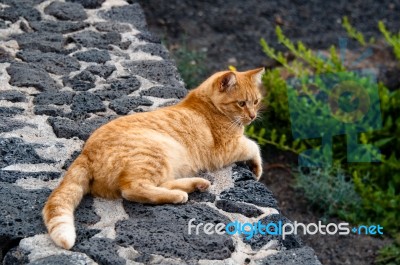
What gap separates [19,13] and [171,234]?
3.16 metres

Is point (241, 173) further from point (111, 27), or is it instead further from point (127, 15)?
point (127, 15)

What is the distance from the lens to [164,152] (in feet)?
13.9

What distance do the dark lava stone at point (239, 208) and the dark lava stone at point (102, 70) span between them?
5.77 ft

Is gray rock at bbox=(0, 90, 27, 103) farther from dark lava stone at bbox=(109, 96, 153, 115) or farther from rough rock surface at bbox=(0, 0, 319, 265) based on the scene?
dark lava stone at bbox=(109, 96, 153, 115)

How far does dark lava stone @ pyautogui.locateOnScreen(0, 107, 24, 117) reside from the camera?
16.2ft

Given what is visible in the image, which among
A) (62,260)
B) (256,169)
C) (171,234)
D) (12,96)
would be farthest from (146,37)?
(62,260)

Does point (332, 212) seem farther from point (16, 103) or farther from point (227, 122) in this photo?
point (16, 103)

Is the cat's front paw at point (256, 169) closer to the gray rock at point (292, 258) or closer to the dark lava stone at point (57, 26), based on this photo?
the gray rock at point (292, 258)

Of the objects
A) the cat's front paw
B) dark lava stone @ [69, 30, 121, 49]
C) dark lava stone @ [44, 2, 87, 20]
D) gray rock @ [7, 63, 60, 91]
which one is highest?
dark lava stone @ [44, 2, 87, 20]

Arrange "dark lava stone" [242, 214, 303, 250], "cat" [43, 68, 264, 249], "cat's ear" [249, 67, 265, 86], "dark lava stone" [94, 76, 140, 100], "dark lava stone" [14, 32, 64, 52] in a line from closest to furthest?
"dark lava stone" [242, 214, 303, 250] → "cat" [43, 68, 264, 249] → "cat's ear" [249, 67, 265, 86] → "dark lava stone" [94, 76, 140, 100] → "dark lava stone" [14, 32, 64, 52]

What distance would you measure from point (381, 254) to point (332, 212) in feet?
2.01

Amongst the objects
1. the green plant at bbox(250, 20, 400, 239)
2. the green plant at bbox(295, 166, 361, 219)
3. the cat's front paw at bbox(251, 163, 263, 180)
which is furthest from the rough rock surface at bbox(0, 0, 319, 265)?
the green plant at bbox(295, 166, 361, 219)

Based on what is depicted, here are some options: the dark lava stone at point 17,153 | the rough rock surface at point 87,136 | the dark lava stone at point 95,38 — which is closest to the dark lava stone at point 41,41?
the rough rock surface at point 87,136

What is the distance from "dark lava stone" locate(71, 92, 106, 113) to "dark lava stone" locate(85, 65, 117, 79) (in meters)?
0.33
